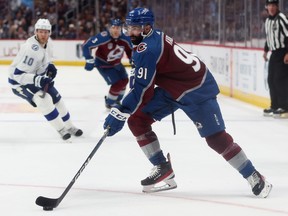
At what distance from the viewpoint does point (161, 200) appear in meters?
3.84

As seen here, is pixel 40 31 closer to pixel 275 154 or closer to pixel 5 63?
pixel 275 154

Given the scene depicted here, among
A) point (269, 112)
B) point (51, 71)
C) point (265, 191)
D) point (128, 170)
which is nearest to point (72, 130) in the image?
point (51, 71)

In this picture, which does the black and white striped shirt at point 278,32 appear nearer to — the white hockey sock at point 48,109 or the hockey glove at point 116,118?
the white hockey sock at point 48,109

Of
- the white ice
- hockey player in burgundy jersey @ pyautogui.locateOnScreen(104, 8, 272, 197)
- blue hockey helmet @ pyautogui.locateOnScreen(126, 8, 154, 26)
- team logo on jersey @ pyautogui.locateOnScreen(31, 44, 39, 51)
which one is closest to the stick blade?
the white ice

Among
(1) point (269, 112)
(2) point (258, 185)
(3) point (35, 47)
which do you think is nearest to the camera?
(2) point (258, 185)

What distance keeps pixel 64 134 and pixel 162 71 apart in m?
2.49

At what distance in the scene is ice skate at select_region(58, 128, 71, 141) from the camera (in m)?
6.11

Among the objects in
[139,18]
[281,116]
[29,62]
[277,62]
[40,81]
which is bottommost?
[281,116]

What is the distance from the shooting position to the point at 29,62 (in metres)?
6.06

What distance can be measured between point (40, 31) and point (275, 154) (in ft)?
6.88

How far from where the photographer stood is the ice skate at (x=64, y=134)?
20.0ft

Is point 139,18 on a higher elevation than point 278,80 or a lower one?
higher

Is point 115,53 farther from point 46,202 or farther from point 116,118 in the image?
point 46,202

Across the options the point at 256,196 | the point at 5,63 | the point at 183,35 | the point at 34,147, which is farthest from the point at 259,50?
the point at 5,63
